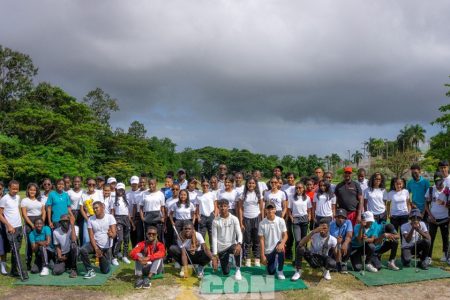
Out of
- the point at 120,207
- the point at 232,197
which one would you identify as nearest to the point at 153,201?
the point at 120,207

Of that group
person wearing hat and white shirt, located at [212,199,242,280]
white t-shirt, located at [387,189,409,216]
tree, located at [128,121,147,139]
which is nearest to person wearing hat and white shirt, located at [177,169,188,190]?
person wearing hat and white shirt, located at [212,199,242,280]

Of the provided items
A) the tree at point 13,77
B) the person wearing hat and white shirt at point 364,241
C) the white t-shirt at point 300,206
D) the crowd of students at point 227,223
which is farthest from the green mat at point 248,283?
the tree at point 13,77

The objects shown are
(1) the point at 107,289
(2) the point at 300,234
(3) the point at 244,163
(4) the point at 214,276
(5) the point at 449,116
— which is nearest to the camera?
(1) the point at 107,289

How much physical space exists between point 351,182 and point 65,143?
110 feet

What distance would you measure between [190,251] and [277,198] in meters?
2.04

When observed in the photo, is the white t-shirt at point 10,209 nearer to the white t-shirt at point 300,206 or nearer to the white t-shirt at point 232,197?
the white t-shirt at point 232,197

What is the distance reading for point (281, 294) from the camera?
242 inches

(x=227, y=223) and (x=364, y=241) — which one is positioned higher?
Answer: (x=227, y=223)

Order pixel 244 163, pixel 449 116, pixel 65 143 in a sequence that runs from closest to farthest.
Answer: pixel 449 116, pixel 65 143, pixel 244 163

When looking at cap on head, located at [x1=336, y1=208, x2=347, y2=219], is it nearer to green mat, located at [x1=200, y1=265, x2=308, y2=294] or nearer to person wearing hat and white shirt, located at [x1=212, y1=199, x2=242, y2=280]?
green mat, located at [x1=200, y1=265, x2=308, y2=294]

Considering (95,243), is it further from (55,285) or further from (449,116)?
(449,116)

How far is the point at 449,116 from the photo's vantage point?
2189 cm

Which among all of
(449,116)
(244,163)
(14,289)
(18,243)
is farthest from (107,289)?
(244,163)

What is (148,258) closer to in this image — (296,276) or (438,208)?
(296,276)
